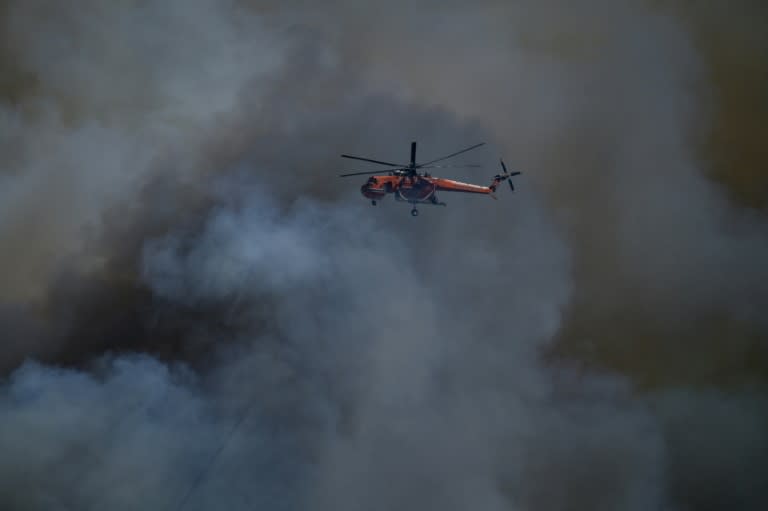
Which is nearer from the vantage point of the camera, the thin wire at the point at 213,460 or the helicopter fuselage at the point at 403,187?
the helicopter fuselage at the point at 403,187

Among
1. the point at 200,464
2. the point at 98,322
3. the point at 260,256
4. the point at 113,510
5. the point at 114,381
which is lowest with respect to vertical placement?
the point at 113,510

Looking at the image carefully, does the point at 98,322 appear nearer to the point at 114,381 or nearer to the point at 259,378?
the point at 114,381

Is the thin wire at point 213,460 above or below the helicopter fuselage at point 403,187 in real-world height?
below

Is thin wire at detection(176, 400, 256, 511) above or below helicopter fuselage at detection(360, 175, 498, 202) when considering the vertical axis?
below

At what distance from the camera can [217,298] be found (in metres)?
47.4

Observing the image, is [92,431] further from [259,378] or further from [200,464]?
[259,378]

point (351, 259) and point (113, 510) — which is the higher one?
point (351, 259)

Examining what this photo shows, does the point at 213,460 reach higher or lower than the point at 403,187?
lower

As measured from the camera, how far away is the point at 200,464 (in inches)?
1775

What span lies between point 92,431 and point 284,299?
1450cm

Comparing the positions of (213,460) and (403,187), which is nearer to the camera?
(403,187)

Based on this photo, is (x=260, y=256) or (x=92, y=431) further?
(x=260, y=256)

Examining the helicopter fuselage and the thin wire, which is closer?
the helicopter fuselage

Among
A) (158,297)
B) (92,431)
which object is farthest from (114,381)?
(158,297)
